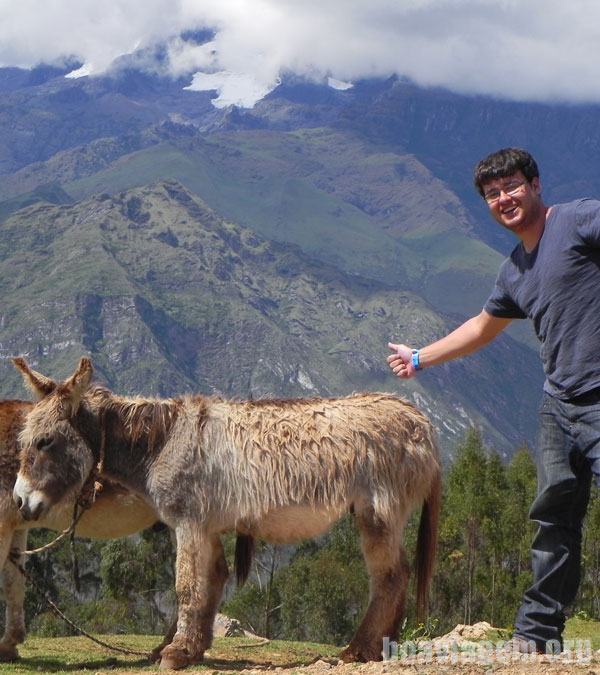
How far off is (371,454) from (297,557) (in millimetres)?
63347

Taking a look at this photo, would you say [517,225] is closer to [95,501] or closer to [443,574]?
[95,501]

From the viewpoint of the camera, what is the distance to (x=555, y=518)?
27.7ft

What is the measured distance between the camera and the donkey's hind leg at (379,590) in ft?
35.2

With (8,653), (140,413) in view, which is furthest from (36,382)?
(8,653)

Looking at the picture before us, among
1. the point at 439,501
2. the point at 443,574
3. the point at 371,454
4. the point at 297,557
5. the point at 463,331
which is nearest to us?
the point at 463,331

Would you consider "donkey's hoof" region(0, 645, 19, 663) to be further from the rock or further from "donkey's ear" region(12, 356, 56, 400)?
the rock

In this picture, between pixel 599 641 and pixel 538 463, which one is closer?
pixel 538 463

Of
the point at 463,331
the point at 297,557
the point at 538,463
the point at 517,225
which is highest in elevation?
the point at 517,225

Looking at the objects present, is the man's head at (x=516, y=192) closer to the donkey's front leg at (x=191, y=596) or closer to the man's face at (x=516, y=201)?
the man's face at (x=516, y=201)

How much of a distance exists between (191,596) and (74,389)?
2.85 metres

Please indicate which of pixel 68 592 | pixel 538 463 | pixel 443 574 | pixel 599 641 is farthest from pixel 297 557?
pixel 538 463

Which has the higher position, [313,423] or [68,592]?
[313,423]

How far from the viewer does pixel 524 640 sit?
28.4 ft

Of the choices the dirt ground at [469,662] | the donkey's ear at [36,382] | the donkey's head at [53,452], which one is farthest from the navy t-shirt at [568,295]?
the donkey's ear at [36,382]
